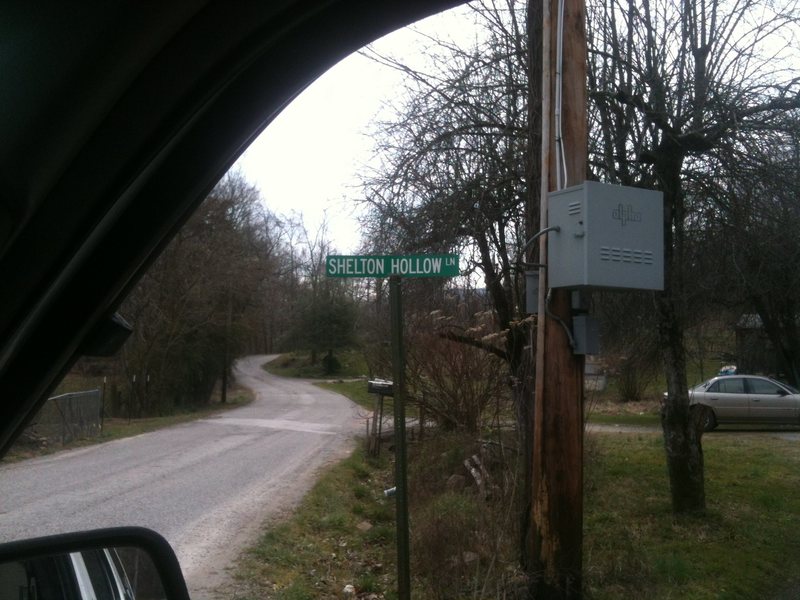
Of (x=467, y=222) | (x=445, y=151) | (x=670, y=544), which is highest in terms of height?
(x=445, y=151)

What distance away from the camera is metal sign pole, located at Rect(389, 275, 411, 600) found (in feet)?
19.3

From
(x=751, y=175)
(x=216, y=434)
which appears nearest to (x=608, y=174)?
(x=751, y=175)

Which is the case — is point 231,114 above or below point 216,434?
above

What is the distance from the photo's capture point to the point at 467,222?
9930 mm

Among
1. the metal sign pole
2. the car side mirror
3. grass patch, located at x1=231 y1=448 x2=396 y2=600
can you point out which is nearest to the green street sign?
the metal sign pole

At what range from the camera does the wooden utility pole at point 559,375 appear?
21.9ft

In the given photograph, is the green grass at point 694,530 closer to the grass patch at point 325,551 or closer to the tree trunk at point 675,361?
the tree trunk at point 675,361

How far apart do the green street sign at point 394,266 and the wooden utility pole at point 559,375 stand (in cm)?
121

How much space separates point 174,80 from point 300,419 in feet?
79.8

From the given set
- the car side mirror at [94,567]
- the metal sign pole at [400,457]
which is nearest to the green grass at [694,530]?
the metal sign pole at [400,457]

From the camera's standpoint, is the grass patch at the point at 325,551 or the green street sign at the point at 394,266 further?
the grass patch at the point at 325,551

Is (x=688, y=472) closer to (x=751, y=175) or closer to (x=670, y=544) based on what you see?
(x=670, y=544)

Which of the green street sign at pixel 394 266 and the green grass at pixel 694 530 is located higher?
the green street sign at pixel 394 266

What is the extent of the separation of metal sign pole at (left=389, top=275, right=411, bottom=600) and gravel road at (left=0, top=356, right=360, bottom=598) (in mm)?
2337
